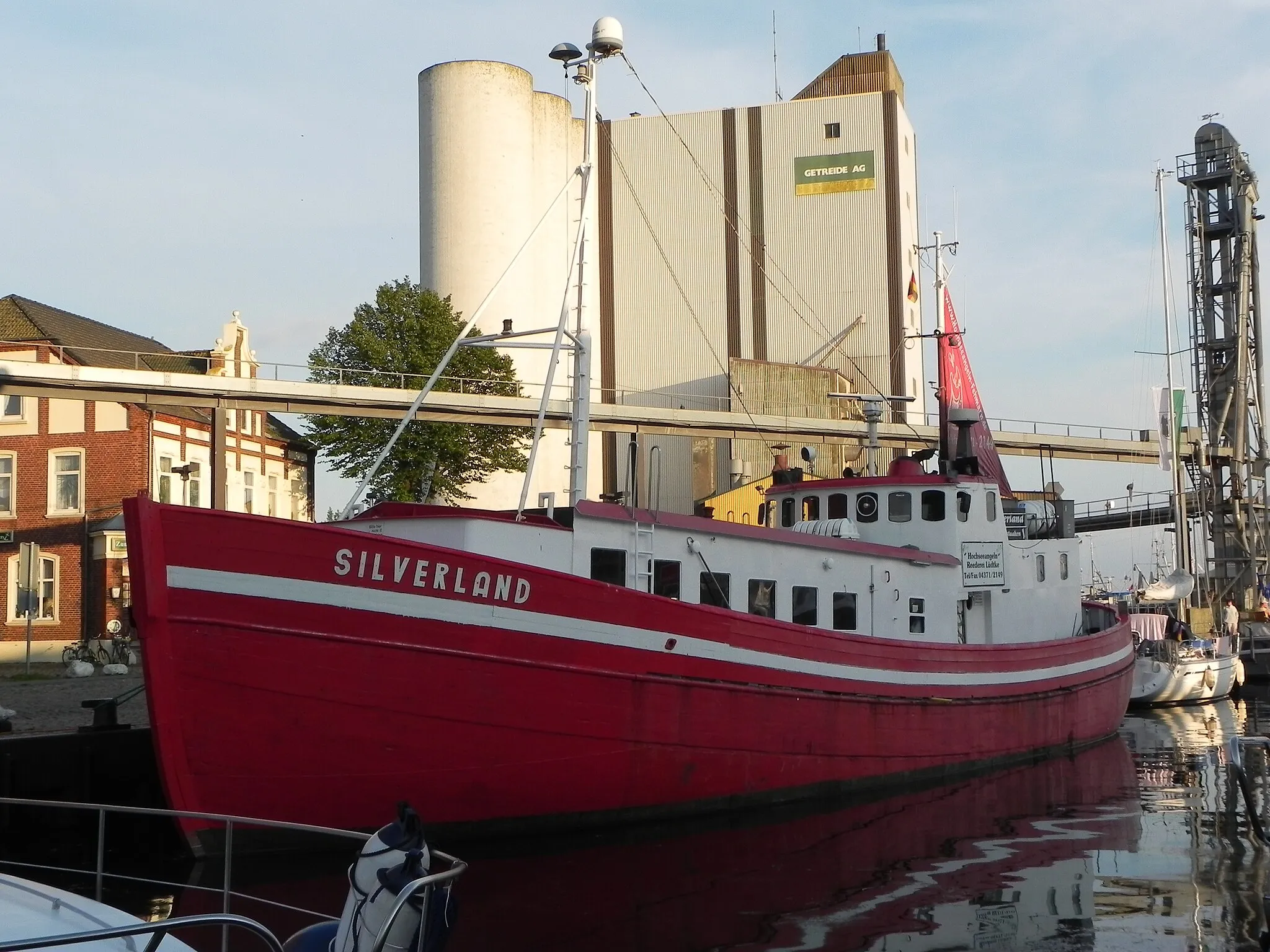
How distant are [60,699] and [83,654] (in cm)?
935

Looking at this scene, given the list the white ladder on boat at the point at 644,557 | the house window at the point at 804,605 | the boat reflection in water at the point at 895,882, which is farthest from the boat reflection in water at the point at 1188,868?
the white ladder on boat at the point at 644,557

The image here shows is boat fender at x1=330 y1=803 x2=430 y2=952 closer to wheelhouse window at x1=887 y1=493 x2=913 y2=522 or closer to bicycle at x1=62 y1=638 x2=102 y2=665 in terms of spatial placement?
wheelhouse window at x1=887 y1=493 x2=913 y2=522

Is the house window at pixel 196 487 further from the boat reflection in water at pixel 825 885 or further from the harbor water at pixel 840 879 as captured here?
the boat reflection in water at pixel 825 885

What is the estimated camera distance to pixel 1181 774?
63.4 ft

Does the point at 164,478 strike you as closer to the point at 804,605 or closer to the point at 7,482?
the point at 7,482

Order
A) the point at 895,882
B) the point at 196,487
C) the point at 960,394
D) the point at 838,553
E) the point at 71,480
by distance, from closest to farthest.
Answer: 1. the point at 895,882
2. the point at 838,553
3. the point at 960,394
4. the point at 71,480
5. the point at 196,487

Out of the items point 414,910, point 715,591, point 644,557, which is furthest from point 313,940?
point 715,591

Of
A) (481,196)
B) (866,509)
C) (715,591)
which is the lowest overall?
(715,591)

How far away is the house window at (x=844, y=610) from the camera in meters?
17.1

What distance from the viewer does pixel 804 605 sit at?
16.7 meters

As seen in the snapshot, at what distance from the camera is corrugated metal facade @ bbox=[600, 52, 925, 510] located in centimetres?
5928

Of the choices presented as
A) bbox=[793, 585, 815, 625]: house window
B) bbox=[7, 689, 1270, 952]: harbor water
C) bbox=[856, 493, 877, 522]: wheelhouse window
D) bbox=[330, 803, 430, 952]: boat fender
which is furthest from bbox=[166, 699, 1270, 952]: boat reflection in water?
bbox=[856, 493, 877, 522]: wheelhouse window

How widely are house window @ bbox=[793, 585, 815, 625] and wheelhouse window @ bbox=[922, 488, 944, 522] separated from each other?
3.47 metres

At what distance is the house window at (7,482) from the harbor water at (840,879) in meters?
26.9
